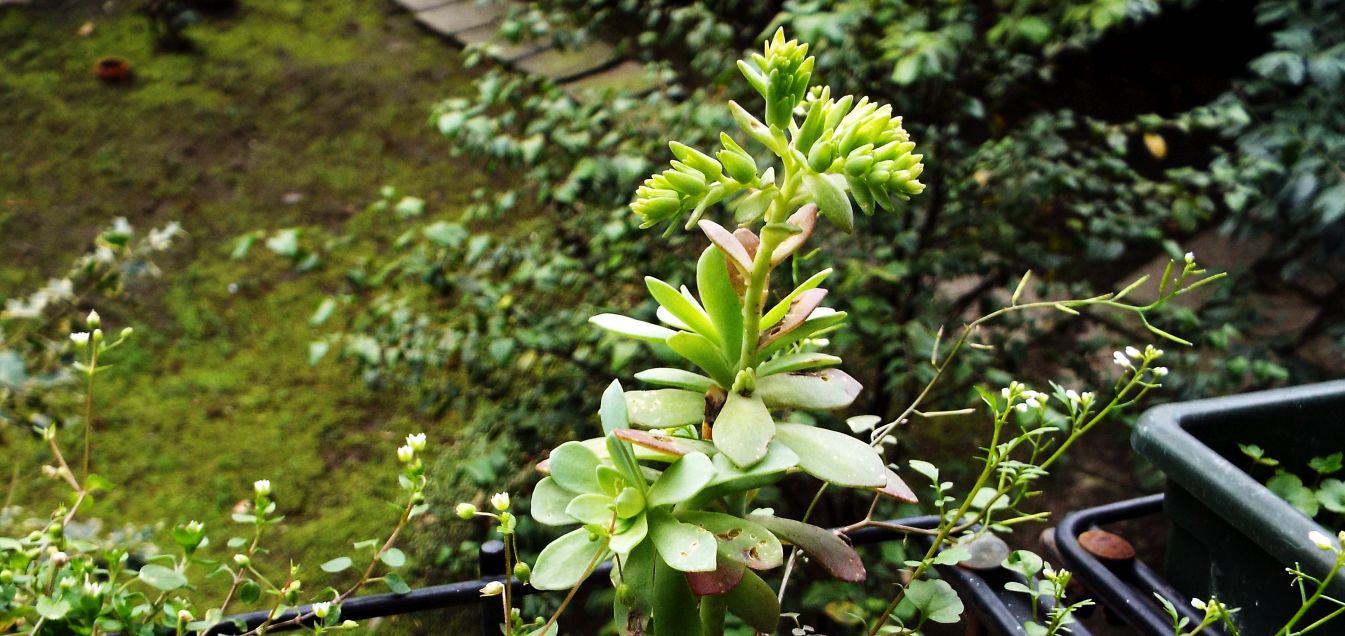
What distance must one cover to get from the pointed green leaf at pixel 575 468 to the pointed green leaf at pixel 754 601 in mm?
130

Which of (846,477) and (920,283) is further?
(920,283)

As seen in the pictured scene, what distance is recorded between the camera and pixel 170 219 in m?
3.37

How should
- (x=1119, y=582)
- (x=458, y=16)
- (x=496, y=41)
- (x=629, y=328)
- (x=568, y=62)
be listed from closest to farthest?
(x=629, y=328) → (x=1119, y=582) → (x=568, y=62) → (x=496, y=41) → (x=458, y=16)

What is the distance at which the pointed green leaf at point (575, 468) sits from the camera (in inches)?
27.0

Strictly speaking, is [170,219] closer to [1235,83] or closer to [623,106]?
[623,106]

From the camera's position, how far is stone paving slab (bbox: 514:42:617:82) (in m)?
3.64

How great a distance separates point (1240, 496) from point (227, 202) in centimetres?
334

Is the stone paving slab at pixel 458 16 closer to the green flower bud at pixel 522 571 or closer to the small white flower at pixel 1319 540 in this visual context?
the green flower bud at pixel 522 571

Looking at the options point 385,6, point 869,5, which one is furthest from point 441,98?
point 869,5

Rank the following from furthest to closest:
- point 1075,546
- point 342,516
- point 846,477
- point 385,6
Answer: point 385,6, point 342,516, point 1075,546, point 846,477

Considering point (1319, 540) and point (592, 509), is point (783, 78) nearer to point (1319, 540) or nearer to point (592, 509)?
point (592, 509)

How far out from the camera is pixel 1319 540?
0.74m

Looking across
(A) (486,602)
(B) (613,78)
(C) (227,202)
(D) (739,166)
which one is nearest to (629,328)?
(D) (739,166)

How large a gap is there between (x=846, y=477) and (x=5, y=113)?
429 centimetres
